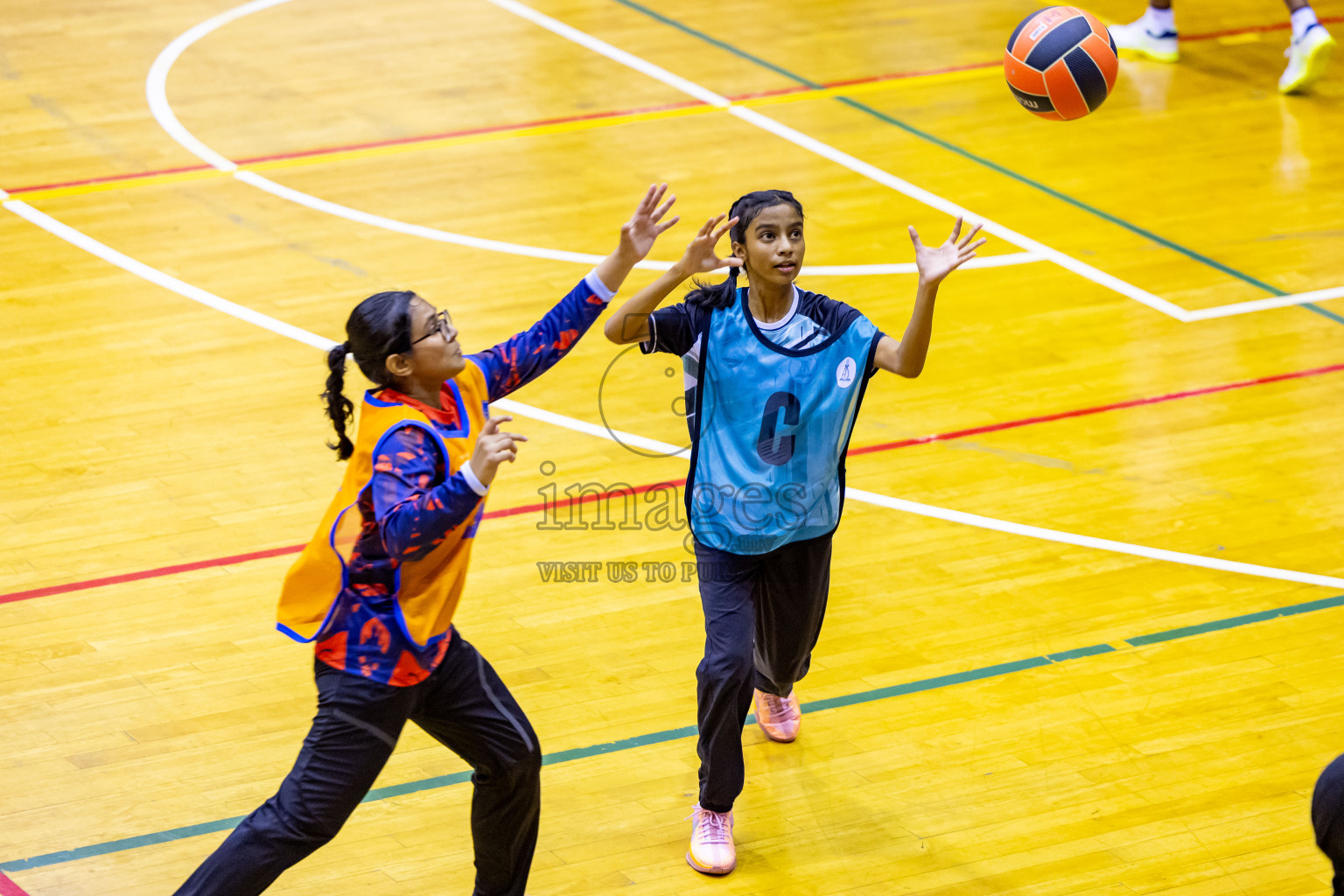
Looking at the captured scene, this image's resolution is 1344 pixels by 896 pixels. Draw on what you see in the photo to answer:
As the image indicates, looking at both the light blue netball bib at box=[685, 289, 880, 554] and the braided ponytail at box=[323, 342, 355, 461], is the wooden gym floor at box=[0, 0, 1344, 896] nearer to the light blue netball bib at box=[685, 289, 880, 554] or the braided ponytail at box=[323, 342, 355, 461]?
the light blue netball bib at box=[685, 289, 880, 554]

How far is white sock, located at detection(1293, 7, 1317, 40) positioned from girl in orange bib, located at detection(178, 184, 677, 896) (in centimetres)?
918

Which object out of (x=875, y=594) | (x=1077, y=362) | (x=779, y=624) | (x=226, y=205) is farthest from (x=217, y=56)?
(x=779, y=624)

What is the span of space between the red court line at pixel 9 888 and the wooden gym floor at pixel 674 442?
2 cm

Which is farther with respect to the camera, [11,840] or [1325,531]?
[1325,531]

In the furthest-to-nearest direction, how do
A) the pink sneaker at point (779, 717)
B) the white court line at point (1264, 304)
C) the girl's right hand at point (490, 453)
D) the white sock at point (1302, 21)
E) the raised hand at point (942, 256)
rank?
the white sock at point (1302, 21)
the white court line at point (1264, 304)
the pink sneaker at point (779, 717)
the raised hand at point (942, 256)
the girl's right hand at point (490, 453)

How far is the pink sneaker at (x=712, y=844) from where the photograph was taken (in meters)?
4.70

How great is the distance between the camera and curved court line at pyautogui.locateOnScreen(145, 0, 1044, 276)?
8.84 meters

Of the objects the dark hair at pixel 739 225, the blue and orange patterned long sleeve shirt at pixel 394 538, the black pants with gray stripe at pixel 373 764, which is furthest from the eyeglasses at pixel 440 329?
the dark hair at pixel 739 225

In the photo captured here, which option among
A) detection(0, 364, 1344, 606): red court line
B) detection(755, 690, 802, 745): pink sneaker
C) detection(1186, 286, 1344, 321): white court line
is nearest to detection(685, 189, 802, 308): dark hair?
detection(755, 690, 802, 745): pink sneaker

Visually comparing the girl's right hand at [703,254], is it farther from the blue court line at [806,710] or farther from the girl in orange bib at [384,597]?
the blue court line at [806,710]

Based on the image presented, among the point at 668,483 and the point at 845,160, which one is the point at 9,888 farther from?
the point at 845,160

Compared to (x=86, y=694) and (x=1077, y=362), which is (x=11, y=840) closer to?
(x=86, y=694)

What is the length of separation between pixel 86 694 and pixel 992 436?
4.00m

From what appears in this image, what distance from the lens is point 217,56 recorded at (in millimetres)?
11641
